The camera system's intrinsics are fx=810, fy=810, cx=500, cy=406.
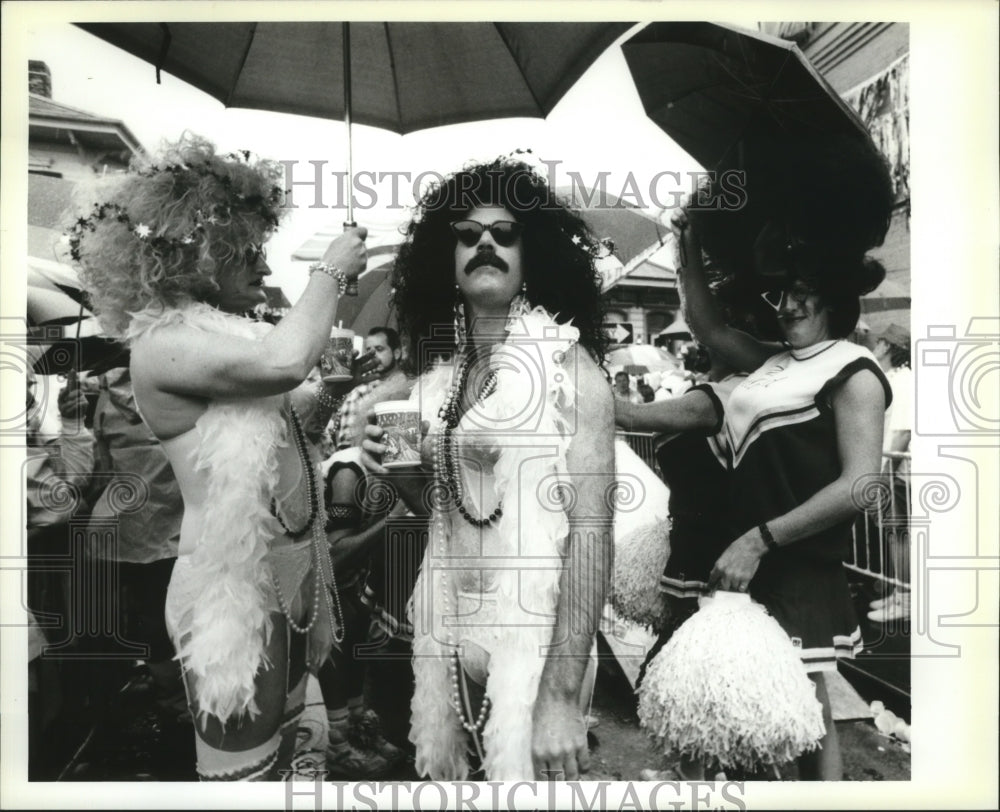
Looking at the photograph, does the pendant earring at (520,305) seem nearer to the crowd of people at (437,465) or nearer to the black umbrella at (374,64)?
the crowd of people at (437,465)

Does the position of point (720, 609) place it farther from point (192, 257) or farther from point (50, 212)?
point (50, 212)

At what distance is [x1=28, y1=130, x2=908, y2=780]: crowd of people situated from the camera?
2688mm

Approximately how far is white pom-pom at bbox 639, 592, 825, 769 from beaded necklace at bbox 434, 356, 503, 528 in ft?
2.87

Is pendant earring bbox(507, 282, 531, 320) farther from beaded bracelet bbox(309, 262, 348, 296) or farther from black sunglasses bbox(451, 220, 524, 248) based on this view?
beaded bracelet bbox(309, 262, 348, 296)

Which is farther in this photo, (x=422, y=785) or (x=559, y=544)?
(x=422, y=785)

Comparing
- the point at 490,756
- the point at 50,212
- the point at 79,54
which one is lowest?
the point at 490,756

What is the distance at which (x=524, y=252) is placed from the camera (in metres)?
2.84

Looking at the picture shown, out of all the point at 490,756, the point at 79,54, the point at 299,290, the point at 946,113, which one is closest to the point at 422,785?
the point at 490,756

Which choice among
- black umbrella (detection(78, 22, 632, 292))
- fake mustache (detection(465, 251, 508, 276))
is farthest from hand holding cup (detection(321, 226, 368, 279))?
fake mustache (detection(465, 251, 508, 276))

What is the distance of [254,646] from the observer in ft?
8.96

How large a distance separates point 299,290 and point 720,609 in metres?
1.97

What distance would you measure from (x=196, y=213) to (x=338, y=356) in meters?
0.71

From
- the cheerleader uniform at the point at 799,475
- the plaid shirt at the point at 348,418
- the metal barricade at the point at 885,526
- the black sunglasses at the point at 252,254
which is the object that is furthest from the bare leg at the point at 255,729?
the cheerleader uniform at the point at 799,475

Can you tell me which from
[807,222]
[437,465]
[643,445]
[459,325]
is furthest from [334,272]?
[807,222]
